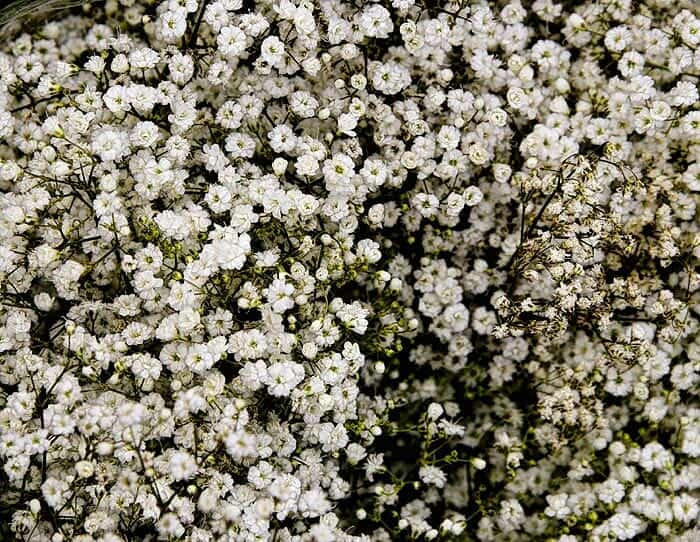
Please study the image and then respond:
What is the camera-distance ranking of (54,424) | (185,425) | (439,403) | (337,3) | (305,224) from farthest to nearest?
1. (439,403)
2. (337,3)
3. (305,224)
4. (185,425)
5. (54,424)

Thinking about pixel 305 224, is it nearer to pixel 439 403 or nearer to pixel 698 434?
pixel 439 403

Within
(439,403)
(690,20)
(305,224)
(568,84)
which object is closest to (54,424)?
(305,224)

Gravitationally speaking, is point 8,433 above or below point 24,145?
below

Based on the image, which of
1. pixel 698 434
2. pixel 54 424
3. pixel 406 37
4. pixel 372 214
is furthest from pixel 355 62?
pixel 698 434

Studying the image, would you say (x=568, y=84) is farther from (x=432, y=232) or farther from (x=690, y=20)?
(x=432, y=232)

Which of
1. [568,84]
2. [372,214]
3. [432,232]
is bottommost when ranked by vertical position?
[432,232]

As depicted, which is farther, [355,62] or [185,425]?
[355,62]

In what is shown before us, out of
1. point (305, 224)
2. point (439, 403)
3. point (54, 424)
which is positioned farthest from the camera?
point (439, 403)
